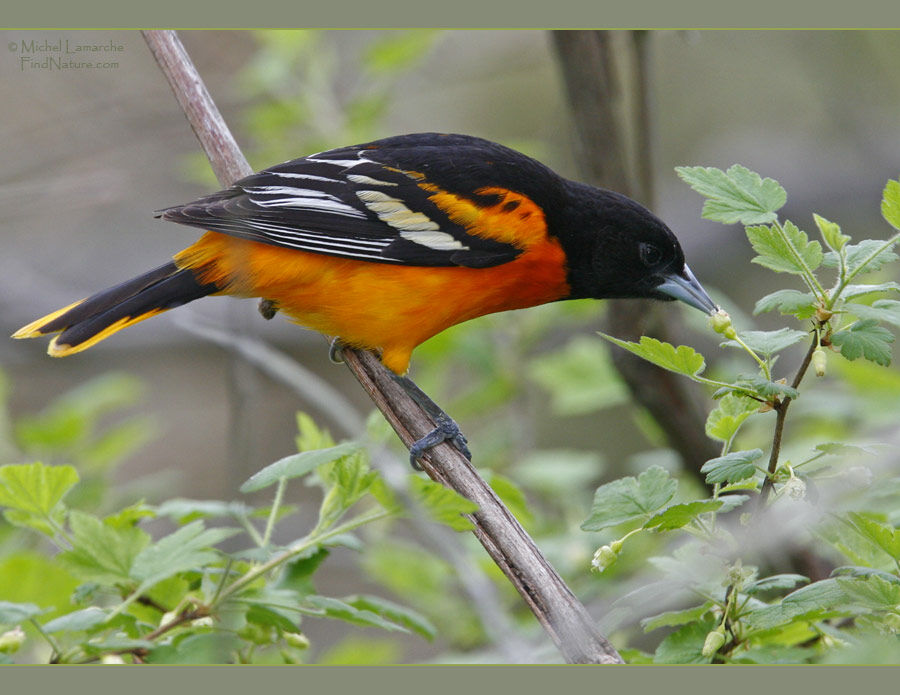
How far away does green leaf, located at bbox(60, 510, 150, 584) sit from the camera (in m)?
1.91

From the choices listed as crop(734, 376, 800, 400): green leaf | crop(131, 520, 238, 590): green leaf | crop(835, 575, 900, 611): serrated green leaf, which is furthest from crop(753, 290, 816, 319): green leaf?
crop(131, 520, 238, 590): green leaf

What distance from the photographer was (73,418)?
10.5 ft

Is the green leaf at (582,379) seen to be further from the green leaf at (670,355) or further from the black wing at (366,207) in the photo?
the green leaf at (670,355)

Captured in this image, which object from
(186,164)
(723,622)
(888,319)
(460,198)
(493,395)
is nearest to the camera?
(888,319)

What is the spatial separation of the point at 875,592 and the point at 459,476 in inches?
42.1

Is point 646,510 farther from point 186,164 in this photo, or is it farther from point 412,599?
point 186,164

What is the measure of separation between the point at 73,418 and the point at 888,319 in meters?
2.58

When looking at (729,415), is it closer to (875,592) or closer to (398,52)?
(875,592)

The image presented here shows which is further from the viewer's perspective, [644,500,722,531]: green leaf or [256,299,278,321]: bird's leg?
[256,299,278,321]: bird's leg

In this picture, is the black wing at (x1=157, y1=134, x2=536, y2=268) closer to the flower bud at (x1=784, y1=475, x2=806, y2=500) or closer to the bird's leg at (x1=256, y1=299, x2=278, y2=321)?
the bird's leg at (x1=256, y1=299, x2=278, y2=321)

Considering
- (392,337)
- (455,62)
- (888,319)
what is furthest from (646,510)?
(455,62)

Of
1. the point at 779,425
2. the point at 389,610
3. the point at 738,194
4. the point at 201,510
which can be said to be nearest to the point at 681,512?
the point at 779,425

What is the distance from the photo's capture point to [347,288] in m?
3.17

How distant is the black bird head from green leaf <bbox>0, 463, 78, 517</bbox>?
2041 mm
